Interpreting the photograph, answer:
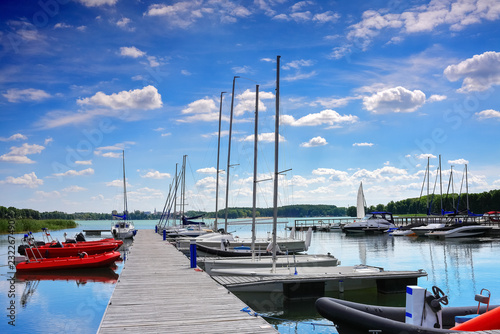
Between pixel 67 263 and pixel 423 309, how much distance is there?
73.9ft

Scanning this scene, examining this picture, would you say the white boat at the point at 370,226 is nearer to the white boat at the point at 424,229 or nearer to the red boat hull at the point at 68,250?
the white boat at the point at 424,229

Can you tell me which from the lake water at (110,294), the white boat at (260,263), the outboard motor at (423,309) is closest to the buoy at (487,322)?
the outboard motor at (423,309)

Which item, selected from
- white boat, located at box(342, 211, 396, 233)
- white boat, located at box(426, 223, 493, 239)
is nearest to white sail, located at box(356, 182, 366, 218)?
white boat, located at box(342, 211, 396, 233)

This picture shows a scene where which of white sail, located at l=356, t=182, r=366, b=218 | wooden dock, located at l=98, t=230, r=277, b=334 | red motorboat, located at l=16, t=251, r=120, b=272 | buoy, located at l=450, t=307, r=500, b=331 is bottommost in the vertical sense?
red motorboat, located at l=16, t=251, r=120, b=272

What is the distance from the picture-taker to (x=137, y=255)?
935 inches

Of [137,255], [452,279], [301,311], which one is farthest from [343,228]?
[301,311]

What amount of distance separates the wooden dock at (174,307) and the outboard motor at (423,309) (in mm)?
2524

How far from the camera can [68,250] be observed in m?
29.7

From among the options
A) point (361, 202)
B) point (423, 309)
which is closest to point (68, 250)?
point (423, 309)

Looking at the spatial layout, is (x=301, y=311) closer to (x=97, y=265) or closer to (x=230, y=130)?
(x=97, y=265)

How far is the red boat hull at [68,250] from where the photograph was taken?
94.1 feet

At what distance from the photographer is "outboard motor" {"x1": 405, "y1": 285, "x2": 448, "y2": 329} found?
7723 mm

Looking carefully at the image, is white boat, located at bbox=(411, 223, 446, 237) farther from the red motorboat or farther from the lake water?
the red motorboat

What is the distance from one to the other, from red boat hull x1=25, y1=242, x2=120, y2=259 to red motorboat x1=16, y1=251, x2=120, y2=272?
9.99 ft
